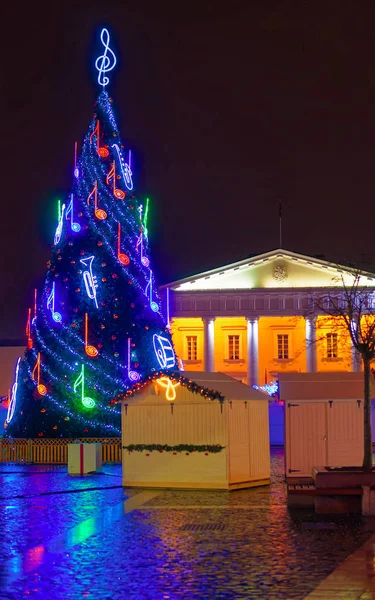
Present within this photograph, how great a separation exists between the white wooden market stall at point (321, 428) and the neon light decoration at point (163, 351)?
826 cm

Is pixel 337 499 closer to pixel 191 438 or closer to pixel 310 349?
pixel 191 438

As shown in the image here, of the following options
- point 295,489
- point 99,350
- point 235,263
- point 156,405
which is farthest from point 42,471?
point 235,263

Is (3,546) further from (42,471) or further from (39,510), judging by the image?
(42,471)

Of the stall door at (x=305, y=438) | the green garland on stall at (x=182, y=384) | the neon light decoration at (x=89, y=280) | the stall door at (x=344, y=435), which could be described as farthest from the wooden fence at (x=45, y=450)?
the stall door at (x=344, y=435)

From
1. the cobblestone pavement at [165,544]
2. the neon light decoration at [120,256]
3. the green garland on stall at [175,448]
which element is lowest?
the cobblestone pavement at [165,544]

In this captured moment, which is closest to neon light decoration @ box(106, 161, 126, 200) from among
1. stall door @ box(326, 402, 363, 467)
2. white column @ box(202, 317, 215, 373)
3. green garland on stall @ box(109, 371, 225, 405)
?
green garland on stall @ box(109, 371, 225, 405)

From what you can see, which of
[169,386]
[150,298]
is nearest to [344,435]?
[169,386]

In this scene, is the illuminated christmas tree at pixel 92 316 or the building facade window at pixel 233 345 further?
the building facade window at pixel 233 345

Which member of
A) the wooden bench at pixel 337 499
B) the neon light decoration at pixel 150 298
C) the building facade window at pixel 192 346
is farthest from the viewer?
the building facade window at pixel 192 346

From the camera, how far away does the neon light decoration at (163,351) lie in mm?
29844

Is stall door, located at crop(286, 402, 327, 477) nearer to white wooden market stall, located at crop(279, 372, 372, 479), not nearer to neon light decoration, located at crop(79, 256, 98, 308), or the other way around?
white wooden market stall, located at crop(279, 372, 372, 479)

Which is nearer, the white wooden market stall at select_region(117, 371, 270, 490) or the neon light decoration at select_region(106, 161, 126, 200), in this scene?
the white wooden market stall at select_region(117, 371, 270, 490)

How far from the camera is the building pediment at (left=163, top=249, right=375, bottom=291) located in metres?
63.2

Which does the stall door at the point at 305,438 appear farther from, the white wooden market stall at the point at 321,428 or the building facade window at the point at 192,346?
the building facade window at the point at 192,346
